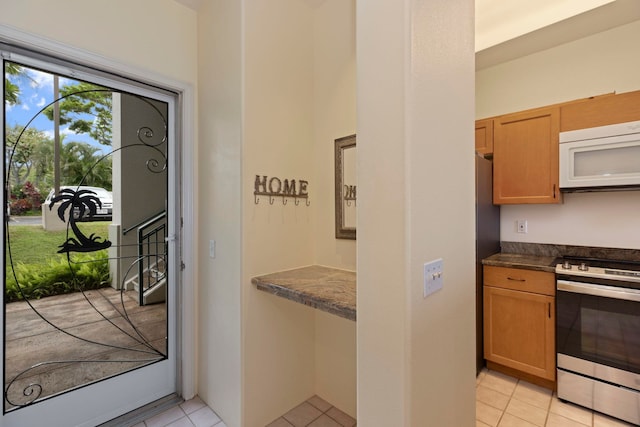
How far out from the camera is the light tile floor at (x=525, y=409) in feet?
6.11

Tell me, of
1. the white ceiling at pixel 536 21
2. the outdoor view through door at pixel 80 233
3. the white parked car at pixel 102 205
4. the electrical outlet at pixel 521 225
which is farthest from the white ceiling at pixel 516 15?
the white parked car at pixel 102 205

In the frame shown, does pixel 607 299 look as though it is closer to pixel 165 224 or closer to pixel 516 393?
pixel 516 393

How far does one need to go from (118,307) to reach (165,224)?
617mm

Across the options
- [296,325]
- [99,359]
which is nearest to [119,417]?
[99,359]

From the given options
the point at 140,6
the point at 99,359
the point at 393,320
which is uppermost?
the point at 140,6

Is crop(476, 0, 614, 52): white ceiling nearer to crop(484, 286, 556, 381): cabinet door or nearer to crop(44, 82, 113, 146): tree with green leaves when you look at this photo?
crop(484, 286, 556, 381): cabinet door

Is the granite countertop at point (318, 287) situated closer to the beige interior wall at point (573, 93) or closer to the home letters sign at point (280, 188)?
the home letters sign at point (280, 188)

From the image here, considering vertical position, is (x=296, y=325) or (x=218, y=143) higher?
(x=218, y=143)

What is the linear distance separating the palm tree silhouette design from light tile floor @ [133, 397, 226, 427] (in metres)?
1.18

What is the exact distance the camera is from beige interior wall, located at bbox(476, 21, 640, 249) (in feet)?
7.30

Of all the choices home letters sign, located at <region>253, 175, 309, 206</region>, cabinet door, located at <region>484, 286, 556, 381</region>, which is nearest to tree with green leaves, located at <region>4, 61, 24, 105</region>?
home letters sign, located at <region>253, 175, 309, 206</region>

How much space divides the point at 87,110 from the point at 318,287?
1.81m

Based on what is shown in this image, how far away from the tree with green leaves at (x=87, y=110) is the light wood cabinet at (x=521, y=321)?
9.94 ft

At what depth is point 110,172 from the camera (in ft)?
6.16
